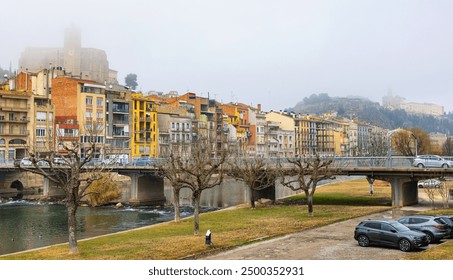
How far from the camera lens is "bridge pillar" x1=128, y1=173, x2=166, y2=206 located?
199 ft

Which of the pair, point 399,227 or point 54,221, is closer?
point 399,227

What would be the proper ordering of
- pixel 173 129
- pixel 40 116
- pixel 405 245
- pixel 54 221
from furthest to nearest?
pixel 173 129
pixel 40 116
pixel 54 221
pixel 405 245

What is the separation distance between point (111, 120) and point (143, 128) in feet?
23.2

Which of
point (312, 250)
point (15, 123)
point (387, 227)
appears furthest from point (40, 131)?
point (387, 227)

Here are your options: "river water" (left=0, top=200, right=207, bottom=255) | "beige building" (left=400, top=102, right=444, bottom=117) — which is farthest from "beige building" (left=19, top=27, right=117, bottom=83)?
"beige building" (left=400, top=102, right=444, bottom=117)

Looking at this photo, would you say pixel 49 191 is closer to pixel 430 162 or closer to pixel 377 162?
pixel 377 162

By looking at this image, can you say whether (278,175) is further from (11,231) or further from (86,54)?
(86,54)

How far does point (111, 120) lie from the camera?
90562 mm

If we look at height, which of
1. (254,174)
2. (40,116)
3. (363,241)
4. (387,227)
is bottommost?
(363,241)

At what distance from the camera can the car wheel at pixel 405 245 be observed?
22.3 m

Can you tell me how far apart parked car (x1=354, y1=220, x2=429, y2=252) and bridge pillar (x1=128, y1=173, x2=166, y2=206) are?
38.7 meters

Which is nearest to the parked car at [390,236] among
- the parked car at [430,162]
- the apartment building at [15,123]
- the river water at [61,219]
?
the river water at [61,219]

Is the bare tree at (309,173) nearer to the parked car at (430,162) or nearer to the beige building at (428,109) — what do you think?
the parked car at (430,162)
